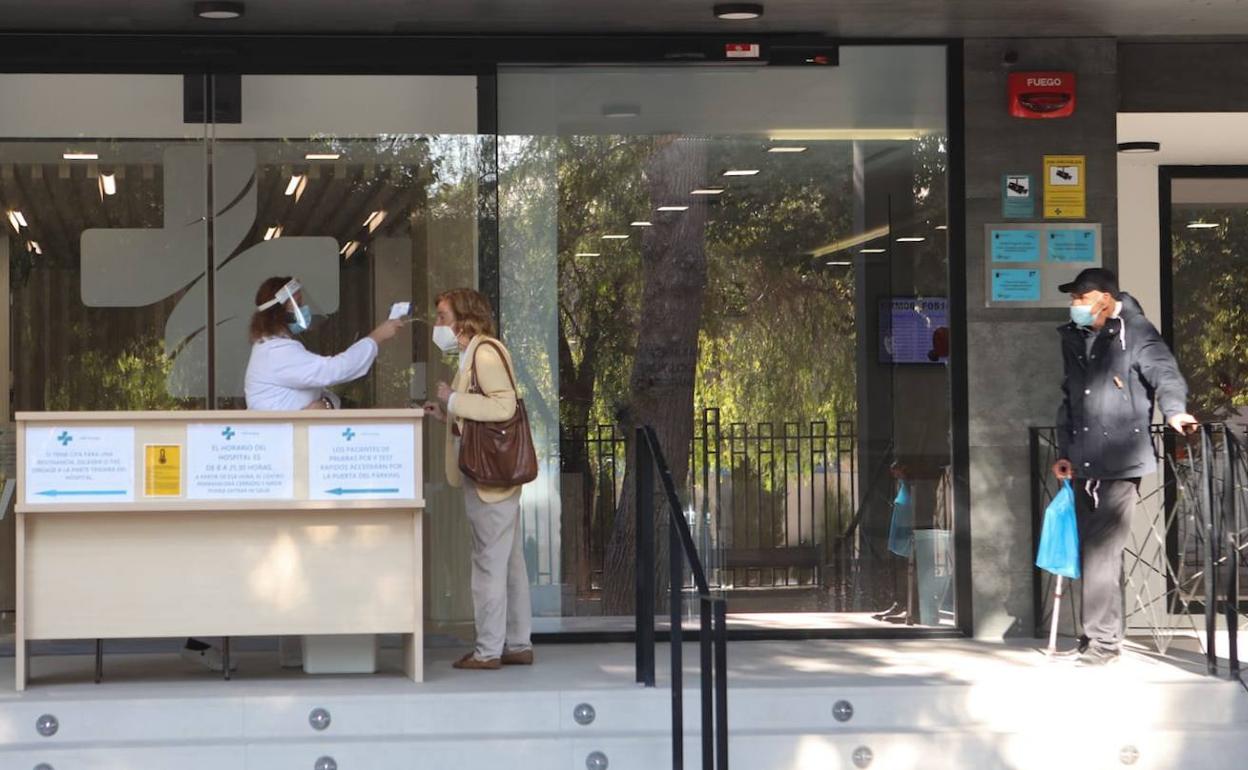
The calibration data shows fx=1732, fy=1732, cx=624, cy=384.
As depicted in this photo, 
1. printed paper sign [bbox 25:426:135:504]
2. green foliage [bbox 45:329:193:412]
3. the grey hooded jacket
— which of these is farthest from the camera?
green foliage [bbox 45:329:193:412]

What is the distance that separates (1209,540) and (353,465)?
335 cm

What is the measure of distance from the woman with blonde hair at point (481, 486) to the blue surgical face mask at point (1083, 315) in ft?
7.65

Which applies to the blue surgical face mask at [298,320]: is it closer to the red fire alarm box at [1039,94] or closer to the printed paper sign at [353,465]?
the printed paper sign at [353,465]

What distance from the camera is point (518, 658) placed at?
7262 millimetres

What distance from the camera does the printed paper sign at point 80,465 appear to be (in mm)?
6539

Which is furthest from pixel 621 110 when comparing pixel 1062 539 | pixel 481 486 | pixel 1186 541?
pixel 1186 541

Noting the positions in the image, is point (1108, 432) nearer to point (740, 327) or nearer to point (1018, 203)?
point (1018, 203)

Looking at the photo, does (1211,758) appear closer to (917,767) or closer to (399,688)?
(917,767)

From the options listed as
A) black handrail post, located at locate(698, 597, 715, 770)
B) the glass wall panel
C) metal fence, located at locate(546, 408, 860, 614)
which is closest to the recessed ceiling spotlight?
the glass wall panel

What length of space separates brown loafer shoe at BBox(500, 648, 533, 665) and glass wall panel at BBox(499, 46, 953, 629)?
83 cm

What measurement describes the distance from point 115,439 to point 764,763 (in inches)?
107

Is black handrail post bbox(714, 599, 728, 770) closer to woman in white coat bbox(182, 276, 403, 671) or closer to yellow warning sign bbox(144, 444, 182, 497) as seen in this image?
woman in white coat bbox(182, 276, 403, 671)

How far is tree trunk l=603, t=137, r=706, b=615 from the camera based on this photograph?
816 cm

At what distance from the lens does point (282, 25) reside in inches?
310
